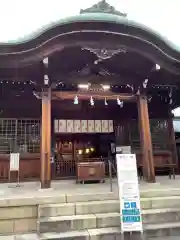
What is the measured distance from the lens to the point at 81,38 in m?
5.99

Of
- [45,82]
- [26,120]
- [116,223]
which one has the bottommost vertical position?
[116,223]

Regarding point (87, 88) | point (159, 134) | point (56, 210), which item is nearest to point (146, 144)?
point (87, 88)

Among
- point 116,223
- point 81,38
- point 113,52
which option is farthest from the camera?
point 113,52

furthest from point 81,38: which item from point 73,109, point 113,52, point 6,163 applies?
point 6,163

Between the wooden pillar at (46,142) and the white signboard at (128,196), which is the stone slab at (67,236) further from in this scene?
the wooden pillar at (46,142)

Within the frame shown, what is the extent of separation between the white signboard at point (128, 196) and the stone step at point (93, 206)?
0.64 m

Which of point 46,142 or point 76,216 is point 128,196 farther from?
point 46,142

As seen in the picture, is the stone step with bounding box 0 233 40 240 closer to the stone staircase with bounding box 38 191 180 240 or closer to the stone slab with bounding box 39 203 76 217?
the stone staircase with bounding box 38 191 180 240

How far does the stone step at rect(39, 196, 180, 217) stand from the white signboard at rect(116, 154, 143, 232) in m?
0.64

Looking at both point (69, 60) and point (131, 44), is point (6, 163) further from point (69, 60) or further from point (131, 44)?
point (131, 44)

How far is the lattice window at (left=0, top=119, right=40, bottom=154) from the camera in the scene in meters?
8.88

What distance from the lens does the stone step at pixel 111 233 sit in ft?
13.2

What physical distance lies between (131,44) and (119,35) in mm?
466

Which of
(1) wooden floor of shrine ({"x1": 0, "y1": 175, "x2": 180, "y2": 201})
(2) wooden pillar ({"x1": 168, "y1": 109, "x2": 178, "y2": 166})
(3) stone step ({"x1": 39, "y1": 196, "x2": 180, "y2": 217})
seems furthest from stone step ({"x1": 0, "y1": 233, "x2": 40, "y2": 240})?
(2) wooden pillar ({"x1": 168, "y1": 109, "x2": 178, "y2": 166})
